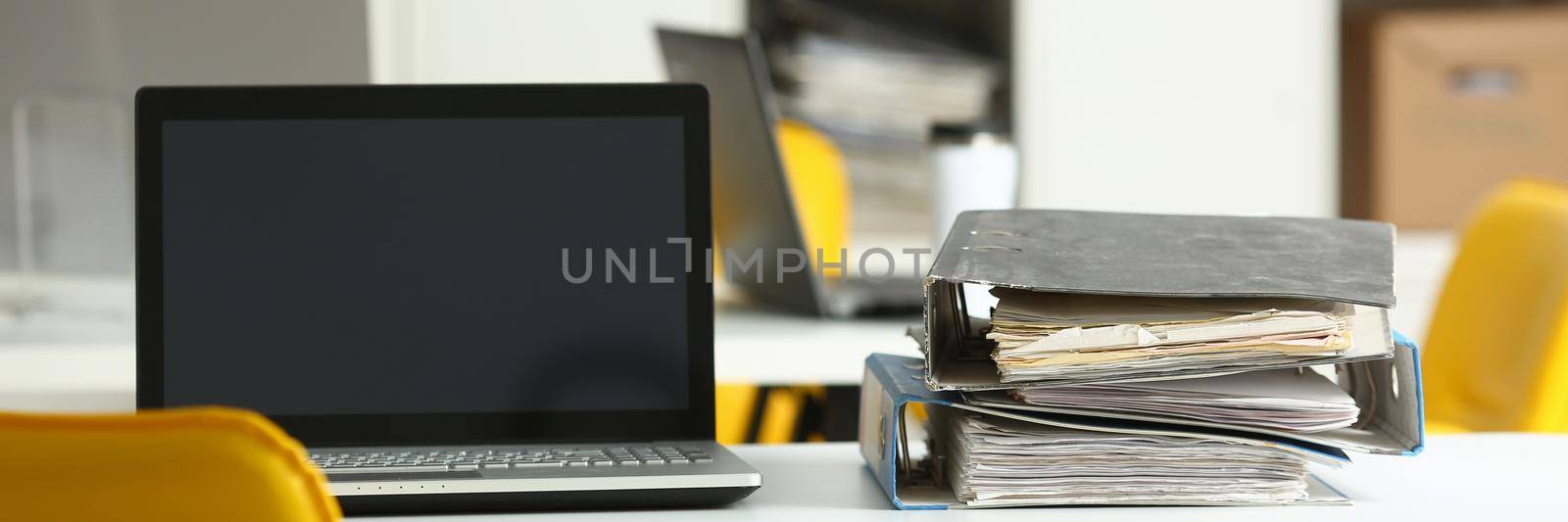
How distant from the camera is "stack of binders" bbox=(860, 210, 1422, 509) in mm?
600

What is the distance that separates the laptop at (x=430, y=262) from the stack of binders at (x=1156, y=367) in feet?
0.49

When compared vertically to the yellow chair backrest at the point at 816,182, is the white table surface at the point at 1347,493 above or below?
below

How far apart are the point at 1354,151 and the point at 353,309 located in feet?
7.91

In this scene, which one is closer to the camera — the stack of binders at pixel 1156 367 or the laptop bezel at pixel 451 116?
the stack of binders at pixel 1156 367

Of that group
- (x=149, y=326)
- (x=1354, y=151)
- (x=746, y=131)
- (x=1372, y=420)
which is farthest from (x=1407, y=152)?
(x=149, y=326)

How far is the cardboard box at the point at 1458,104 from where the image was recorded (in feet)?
8.13

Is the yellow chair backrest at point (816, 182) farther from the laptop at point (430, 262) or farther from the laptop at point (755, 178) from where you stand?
the laptop at point (430, 262)

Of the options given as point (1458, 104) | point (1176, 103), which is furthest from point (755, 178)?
point (1458, 104)

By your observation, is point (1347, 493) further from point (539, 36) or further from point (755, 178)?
point (539, 36)

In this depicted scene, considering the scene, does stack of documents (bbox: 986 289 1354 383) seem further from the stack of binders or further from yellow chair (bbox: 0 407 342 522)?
yellow chair (bbox: 0 407 342 522)

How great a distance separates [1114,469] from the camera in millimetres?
625

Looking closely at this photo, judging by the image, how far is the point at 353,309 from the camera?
2.35ft

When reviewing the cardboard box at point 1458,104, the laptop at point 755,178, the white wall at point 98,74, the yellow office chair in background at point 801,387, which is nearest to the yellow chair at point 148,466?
the laptop at point 755,178

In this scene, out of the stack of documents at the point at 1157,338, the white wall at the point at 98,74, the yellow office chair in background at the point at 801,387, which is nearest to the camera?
the stack of documents at the point at 1157,338
